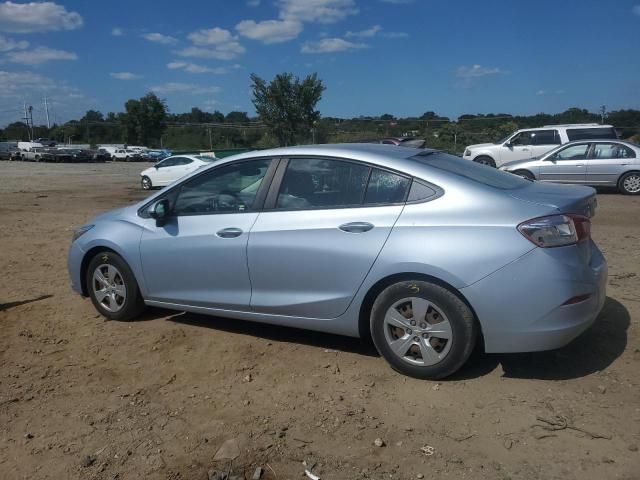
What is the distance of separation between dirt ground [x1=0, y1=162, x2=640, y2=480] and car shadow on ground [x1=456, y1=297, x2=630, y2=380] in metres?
0.01

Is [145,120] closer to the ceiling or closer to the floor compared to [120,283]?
closer to the ceiling

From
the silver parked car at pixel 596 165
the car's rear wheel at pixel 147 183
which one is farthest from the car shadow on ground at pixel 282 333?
the car's rear wheel at pixel 147 183

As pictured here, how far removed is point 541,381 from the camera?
3.77 m

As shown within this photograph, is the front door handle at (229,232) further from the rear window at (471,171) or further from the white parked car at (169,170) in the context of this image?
the white parked car at (169,170)

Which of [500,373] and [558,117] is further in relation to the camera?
[558,117]

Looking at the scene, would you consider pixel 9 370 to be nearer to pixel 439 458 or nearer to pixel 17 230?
pixel 439 458

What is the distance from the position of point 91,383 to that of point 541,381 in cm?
307

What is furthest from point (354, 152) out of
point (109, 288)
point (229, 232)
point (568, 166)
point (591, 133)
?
point (591, 133)

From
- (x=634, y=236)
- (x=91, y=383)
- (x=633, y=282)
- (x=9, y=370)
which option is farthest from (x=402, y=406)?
(x=634, y=236)

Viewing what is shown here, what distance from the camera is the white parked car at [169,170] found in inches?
849

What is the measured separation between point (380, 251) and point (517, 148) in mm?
16304

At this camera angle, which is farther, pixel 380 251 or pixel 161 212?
pixel 161 212

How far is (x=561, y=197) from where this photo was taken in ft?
12.5

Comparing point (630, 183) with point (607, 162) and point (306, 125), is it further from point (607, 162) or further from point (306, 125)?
point (306, 125)
